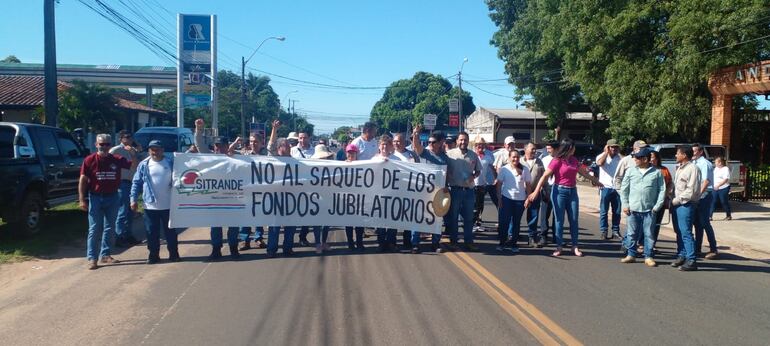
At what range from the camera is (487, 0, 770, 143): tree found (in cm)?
1789

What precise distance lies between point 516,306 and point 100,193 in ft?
18.8

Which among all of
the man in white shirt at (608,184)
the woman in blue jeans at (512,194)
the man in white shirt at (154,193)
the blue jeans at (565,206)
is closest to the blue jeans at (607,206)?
the man in white shirt at (608,184)

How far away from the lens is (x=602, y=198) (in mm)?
11031

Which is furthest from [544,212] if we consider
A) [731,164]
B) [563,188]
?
[731,164]

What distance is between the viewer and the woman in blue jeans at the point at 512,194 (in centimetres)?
915

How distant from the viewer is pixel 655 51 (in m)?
21.0

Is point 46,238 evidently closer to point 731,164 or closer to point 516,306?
point 516,306

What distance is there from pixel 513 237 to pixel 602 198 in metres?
2.80

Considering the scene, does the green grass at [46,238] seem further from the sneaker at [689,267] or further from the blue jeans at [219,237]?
the sneaker at [689,267]

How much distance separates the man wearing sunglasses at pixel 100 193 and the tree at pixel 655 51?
1740 cm

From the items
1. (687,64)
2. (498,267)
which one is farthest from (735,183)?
(498,267)

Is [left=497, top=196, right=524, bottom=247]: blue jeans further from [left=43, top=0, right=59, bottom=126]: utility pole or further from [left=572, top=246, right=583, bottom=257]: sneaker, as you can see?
[left=43, top=0, right=59, bottom=126]: utility pole

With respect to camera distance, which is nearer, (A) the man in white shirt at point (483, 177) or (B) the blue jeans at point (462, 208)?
(B) the blue jeans at point (462, 208)

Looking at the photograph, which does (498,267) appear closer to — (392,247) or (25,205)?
(392,247)
